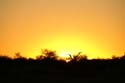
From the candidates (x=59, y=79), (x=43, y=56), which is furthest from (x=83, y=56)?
(x=59, y=79)

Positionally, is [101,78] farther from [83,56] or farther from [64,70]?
[83,56]

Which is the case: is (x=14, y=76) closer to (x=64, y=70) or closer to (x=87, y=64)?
(x=64, y=70)

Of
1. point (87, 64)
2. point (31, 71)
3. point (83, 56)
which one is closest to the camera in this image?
point (31, 71)

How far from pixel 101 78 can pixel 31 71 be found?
5.22 meters

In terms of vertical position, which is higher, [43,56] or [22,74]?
[43,56]

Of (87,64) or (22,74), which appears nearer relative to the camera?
(22,74)

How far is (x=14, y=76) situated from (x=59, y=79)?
269 centimetres

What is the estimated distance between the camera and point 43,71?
1056 inches

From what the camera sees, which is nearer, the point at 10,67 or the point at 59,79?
the point at 59,79

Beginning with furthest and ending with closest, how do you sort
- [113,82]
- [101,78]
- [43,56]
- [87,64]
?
[43,56]
[87,64]
[101,78]
[113,82]

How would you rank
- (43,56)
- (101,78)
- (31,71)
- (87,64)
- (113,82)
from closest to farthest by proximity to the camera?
(113,82) → (101,78) → (31,71) → (87,64) → (43,56)

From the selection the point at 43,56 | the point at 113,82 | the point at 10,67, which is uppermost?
the point at 43,56

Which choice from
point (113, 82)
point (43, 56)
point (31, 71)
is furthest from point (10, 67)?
point (43, 56)

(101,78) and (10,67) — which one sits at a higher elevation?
(10,67)
